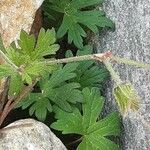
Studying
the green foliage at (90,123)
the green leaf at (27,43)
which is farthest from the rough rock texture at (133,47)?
the green leaf at (27,43)

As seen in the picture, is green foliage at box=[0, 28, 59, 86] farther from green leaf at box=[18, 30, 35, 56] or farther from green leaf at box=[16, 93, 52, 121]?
green leaf at box=[16, 93, 52, 121]

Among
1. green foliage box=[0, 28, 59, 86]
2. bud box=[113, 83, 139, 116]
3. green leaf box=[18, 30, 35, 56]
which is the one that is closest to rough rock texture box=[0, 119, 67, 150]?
green foliage box=[0, 28, 59, 86]

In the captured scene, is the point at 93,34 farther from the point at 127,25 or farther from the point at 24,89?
the point at 24,89

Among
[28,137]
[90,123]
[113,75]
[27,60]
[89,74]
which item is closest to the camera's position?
[113,75]

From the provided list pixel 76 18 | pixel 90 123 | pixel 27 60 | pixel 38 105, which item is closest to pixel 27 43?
pixel 27 60

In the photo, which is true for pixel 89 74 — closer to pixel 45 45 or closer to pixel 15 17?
pixel 15 17

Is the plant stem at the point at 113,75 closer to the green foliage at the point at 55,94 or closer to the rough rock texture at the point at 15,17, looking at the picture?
the green foliage at the point at 55,94
